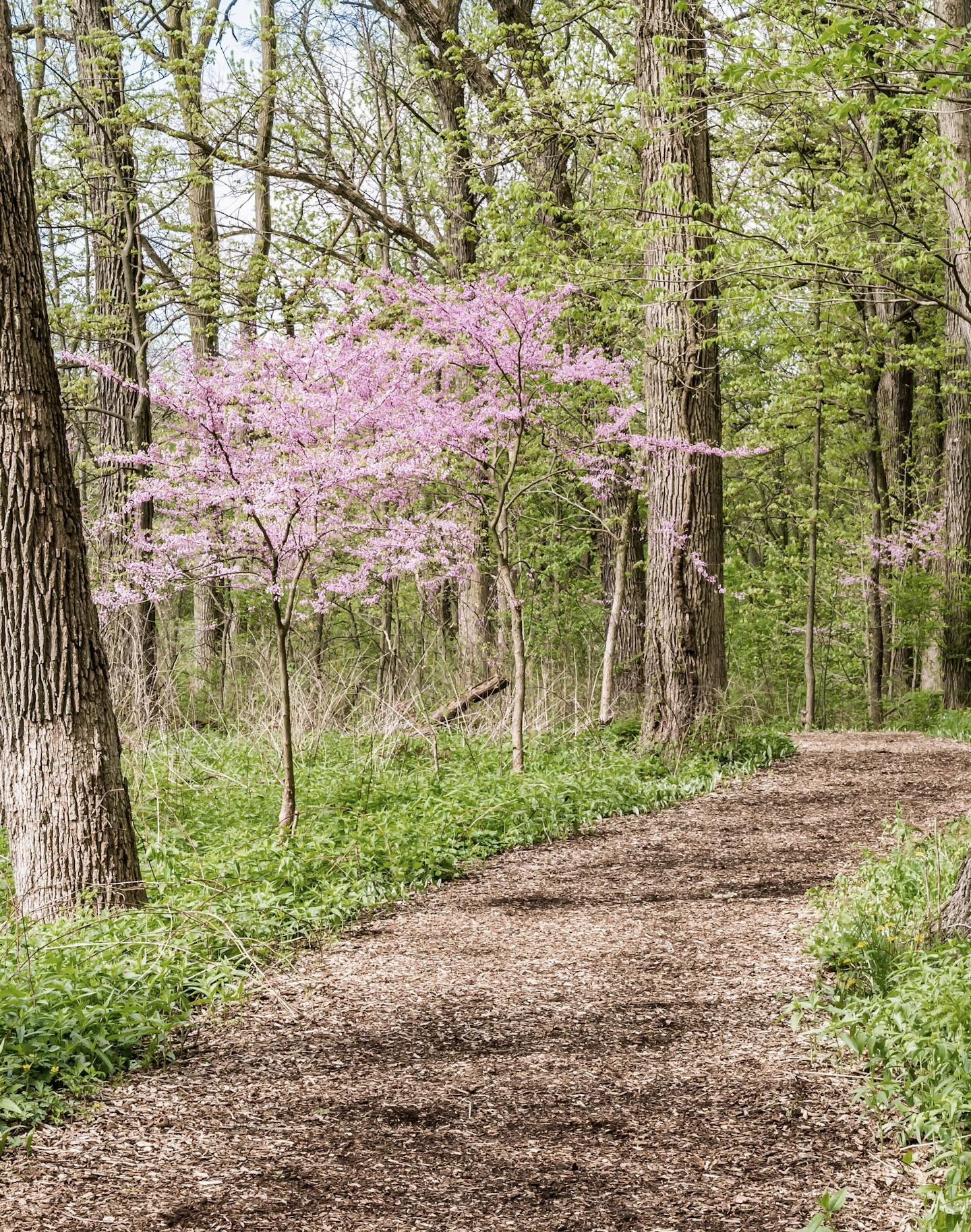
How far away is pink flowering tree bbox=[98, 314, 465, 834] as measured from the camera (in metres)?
7.15

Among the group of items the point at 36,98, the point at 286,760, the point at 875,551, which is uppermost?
the point at 36,98

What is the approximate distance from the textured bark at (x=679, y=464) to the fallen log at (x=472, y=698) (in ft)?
5.23

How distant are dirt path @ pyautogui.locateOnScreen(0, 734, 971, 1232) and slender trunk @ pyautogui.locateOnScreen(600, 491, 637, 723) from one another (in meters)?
4.94

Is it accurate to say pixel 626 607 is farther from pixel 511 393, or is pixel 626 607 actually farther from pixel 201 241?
pixel 201 241

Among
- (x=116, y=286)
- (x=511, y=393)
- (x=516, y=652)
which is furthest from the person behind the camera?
(x=116, y=286)

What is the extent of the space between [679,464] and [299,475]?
3.27 m

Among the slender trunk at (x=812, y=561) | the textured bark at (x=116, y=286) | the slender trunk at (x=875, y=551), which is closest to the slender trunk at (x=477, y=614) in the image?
the textured bark at (x=116, y=286)

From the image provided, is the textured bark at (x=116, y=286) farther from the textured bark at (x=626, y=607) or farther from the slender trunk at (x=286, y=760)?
the textured bark at (x=626, y=607)

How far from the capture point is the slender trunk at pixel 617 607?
1043 cm

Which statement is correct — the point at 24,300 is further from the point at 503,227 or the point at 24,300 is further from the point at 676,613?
the point at 503,227

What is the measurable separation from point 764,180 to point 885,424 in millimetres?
5043

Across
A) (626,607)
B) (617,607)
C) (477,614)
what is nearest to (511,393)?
(617,607)

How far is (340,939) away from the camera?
4934 millimetres

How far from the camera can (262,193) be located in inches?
603
